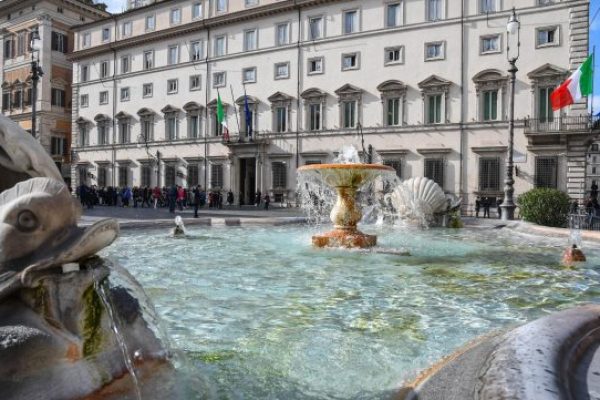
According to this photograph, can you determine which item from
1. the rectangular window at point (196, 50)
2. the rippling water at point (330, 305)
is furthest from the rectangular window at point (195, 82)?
the rippling water at point (330, 305)

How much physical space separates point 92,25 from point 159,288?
48.1 meters

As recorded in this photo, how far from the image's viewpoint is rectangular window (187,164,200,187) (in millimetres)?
40062

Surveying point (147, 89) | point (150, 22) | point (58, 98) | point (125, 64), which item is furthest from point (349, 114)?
point (58, 98)

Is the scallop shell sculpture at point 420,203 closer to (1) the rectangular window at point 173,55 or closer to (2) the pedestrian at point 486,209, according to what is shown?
(2) the pedestrian at point 486,209

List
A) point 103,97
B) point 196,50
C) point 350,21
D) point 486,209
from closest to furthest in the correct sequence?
point 486,209
point 350,21
point 196,50
point 103,97

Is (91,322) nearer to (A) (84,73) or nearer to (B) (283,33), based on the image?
(B) (283,33)

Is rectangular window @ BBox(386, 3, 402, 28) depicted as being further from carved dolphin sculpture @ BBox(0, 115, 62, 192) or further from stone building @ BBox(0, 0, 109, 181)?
carved dolphin sculpture @ BBox(0, 115, 62, 192)

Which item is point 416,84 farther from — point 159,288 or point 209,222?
point 159,288

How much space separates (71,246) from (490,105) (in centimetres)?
3077

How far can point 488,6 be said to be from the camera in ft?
97.2

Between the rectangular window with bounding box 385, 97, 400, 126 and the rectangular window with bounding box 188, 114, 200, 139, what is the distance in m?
15.6

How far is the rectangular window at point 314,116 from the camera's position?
35062 millimetres

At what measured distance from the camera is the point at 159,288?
16.4 feet

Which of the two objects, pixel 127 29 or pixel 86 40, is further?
pixel 86 40
